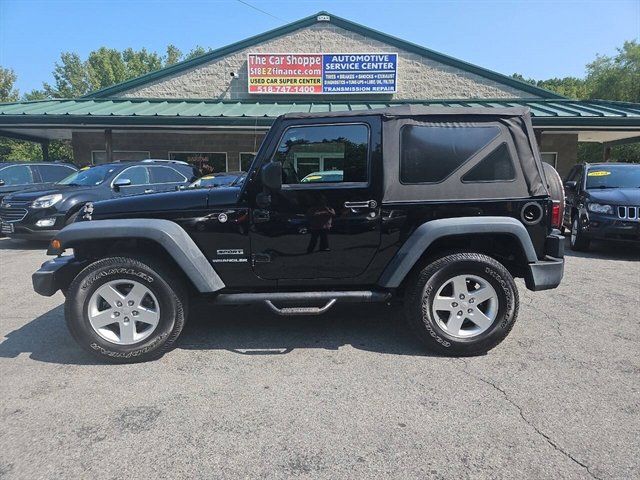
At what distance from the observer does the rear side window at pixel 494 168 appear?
11.7ft

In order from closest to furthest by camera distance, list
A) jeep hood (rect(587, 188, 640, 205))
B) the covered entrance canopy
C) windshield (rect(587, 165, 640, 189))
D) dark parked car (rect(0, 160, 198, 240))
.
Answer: jeep hood (rect(587, 188, 640, 205)) < windshield (rect(587, 165, 640, 189)) < dark parked car (rect(0, 160, 198, 240)) < the covered entrance canopy

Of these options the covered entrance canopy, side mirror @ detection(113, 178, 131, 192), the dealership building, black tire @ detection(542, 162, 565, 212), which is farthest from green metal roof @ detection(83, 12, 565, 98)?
black tire @ detection(542, 162, 565, 212)

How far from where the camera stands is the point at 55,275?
3621mm

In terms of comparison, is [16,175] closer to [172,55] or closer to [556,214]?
[556,214]

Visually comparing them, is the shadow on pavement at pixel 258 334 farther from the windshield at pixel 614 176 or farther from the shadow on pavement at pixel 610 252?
the windshield at pixel 614 176

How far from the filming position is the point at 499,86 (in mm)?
15859

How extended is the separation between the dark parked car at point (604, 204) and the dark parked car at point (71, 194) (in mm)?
8159

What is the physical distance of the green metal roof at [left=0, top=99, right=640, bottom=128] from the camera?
39.8 feet

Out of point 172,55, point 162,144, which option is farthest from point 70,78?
point 162,144

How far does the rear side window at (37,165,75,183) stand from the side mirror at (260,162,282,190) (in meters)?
10.2

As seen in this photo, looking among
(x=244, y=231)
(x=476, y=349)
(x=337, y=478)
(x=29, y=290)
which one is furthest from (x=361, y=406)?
(x=29, y=290)

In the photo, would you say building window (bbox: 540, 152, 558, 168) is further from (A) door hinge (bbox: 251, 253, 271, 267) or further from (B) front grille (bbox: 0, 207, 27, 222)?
(B) front grille (bbox: 0, 207, 27, 222)

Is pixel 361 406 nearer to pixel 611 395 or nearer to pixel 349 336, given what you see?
pixel 349 336

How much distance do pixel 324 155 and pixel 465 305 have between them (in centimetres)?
181
